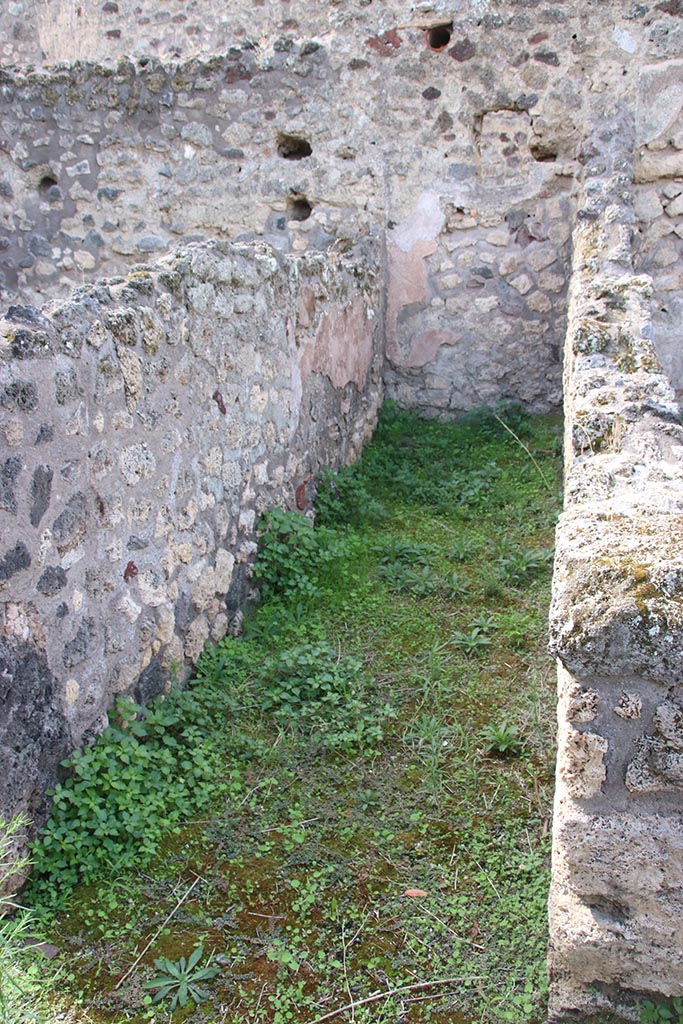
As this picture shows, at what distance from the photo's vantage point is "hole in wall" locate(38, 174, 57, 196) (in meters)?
6.26

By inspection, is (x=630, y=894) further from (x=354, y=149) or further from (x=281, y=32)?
(x=281, y=32)

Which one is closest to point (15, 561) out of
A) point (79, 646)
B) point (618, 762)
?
point (79, 646)

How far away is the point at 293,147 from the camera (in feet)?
20.0

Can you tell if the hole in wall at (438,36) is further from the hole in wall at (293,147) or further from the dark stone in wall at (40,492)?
the dark stone in wall at (40,492)

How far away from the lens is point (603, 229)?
523cm

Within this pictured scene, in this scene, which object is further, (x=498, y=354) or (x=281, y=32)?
Answer: (x=281, y=32)

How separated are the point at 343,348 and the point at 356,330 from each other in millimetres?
283

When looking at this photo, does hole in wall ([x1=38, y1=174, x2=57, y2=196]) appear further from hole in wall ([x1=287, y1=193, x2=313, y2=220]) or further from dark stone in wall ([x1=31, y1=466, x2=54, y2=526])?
dark stone in wall ([x1=31, y1=466, x2=54, y2=526])

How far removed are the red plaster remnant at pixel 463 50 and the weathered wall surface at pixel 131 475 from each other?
2481 mm

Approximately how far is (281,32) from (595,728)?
9.02 meters

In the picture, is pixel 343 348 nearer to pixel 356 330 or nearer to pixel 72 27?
pixel 356 330

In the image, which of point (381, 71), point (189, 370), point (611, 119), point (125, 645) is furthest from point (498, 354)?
point (125, 645)

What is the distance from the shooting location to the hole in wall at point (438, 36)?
5766 millimetres

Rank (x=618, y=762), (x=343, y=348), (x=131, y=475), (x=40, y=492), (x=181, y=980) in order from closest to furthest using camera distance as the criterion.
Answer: (x=618, y=762) → (x=181, y=980) → (x=40, y=492) → (x=131, y=475) → (x=343, y=348)
